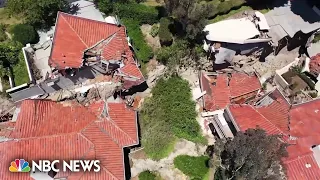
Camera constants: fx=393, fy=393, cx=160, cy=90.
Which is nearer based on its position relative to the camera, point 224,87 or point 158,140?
point 158,140

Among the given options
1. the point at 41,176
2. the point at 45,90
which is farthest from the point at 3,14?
the point at 41,176

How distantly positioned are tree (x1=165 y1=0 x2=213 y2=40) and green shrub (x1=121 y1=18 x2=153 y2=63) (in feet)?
13.0

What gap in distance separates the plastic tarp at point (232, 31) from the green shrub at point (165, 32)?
3.27m

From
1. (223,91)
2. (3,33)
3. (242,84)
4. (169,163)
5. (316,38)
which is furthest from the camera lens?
(3,33)

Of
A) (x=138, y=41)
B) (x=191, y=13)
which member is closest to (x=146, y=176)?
(x=138, y=41)

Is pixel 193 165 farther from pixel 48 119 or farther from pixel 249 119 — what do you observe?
pixel 48 119

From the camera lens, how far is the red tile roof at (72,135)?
1139 inches

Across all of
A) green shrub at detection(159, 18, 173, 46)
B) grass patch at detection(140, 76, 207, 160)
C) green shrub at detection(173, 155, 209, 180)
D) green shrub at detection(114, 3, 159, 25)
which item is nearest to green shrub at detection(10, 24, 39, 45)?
green shrub at detection(114, 3, 159, 25)

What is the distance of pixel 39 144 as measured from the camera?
95.7 feet

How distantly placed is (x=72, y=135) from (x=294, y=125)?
57.3ft

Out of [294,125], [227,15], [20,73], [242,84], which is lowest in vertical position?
[294,125]

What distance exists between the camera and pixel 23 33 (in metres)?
34.5

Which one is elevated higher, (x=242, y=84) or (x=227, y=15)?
(x=227, y=15)

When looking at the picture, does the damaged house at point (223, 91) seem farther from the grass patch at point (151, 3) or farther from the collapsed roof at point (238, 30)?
the grass patch at point (151, 3)
